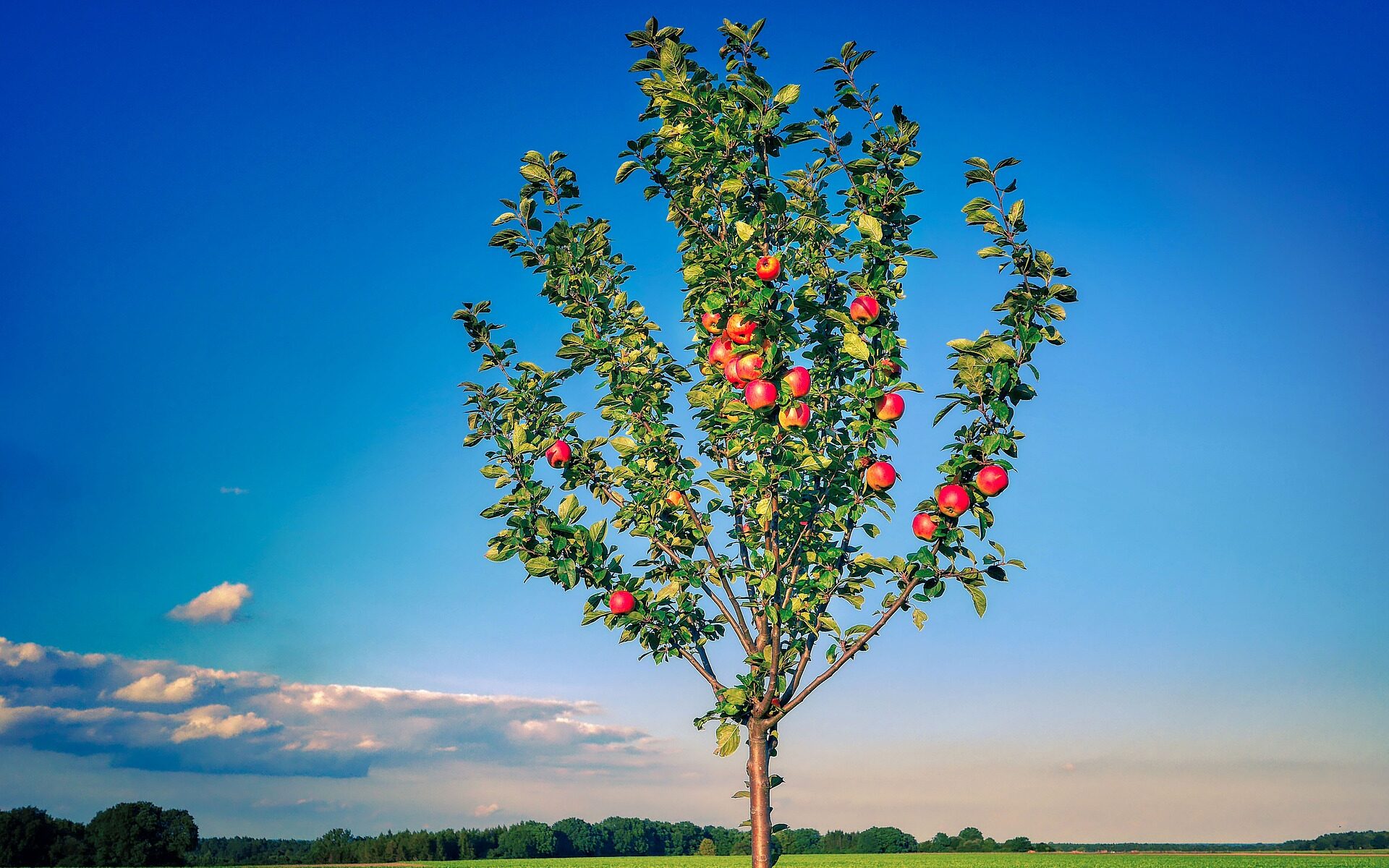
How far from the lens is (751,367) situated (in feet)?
24.3

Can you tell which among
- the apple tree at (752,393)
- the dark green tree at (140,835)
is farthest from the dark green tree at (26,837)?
the apple tree at (752,393)

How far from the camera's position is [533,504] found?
346 inches

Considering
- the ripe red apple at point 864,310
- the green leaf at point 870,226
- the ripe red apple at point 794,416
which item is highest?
the green leaf at point 870,226

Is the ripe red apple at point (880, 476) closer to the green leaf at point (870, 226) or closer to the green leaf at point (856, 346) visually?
the green leaf at point (856, 346)

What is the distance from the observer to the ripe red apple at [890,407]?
7926 millimetres

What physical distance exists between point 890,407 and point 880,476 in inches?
28.1

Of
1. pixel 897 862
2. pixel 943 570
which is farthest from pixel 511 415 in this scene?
pixel 897 862

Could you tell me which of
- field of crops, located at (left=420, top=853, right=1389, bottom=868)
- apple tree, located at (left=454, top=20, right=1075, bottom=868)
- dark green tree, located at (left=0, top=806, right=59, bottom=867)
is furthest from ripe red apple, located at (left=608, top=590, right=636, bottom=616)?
dark green tree, located at (left=0, top=806, right=59, bottom=867)

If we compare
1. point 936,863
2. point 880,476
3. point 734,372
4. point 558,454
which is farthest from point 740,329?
point 936,863

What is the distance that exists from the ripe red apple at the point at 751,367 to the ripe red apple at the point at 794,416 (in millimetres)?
438

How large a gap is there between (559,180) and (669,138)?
136cm

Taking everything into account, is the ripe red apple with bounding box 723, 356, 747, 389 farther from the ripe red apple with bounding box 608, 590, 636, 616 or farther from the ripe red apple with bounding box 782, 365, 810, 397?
the ripe red apple with bounding box 608, 590, 636, 616

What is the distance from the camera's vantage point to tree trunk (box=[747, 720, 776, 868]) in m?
8.38

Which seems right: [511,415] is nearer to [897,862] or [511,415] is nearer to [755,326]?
[755,326]
